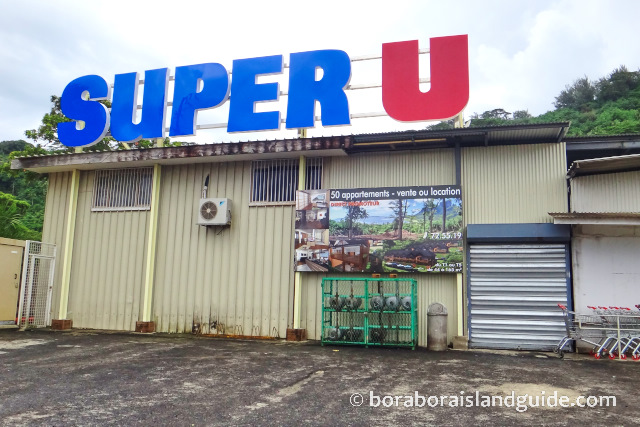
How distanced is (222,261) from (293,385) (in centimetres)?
606

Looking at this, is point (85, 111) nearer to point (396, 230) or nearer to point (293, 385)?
point (396, 230)

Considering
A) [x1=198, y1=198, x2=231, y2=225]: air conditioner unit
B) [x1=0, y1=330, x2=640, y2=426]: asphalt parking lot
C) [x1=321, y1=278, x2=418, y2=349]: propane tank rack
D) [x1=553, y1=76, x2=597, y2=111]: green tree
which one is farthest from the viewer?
[x1=553, y1=76, x2=597, y2=111]: green tree

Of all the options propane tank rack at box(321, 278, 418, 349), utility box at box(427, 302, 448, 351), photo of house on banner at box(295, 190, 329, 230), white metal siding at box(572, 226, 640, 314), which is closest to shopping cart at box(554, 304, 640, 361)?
white metal siding at box(572, 226, 640, 314)

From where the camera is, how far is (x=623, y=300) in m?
9.58

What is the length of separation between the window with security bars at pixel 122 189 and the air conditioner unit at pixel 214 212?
1.88 meters

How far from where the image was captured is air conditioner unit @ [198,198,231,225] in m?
11.8

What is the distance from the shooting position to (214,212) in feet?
38.9

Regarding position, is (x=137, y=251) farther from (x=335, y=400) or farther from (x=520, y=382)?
(x=520, y=382)

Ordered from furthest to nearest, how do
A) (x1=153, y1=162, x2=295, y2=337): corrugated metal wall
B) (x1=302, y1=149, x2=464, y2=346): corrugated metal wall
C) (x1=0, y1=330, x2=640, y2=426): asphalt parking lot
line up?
1. (x1=153, y1=162, x2=295, y2=337): corrugated metal wall
2. (x1=302, y1=149, x2=464, y2=346): corrugated metal wall
3. (x1=0, y1=330, x2=640, y2=426): asphalt parking lot

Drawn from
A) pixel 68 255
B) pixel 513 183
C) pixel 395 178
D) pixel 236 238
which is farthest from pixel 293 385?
pixel 68 255

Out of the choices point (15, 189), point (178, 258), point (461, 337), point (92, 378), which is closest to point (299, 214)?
point (178, 258)

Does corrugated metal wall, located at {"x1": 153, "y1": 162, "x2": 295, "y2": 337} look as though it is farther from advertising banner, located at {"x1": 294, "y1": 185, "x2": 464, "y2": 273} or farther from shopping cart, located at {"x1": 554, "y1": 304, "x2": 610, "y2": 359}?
shopping cart, located at {"x1": 554, "y1": 304, "x2": 610, "y2": 359}

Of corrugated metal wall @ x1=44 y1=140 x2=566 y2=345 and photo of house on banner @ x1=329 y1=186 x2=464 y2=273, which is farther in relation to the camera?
corrugated metal wall @ x1=44 y1=140 x2=566 y2=345

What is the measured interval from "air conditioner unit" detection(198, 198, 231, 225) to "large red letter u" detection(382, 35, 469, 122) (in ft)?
15.4
